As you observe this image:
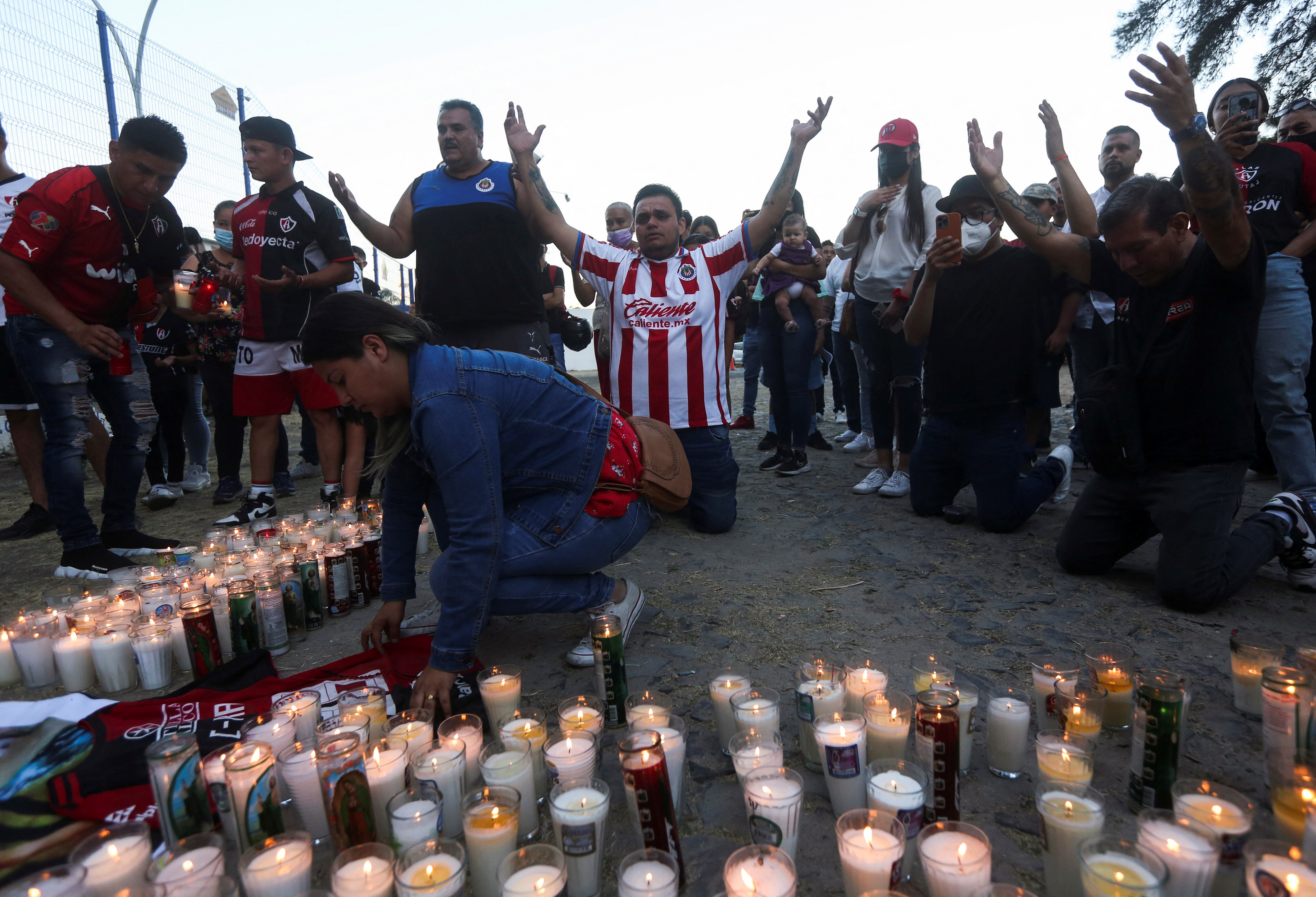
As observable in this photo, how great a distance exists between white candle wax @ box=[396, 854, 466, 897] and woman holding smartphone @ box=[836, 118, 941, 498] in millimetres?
4588

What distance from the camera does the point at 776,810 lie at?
1.69 meters

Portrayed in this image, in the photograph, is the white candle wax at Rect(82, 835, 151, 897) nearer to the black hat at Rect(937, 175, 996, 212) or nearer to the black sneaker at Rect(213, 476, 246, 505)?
the black hat at Rect(937, 175, 996, 212)

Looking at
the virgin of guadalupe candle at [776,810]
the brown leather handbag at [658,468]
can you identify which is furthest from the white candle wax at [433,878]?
the brown leather handbag at [658,468]

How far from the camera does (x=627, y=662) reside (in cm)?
296

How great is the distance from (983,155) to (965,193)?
52 centimetres

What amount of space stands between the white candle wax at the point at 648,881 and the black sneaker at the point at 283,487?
225 inches

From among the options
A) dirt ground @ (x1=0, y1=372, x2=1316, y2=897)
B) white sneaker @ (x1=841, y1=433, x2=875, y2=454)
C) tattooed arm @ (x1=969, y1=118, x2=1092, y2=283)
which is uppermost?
tattooed arm @ (x1=969, y1=118, x2=1092, y2=283)

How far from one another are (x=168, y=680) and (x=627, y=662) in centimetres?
→ 192

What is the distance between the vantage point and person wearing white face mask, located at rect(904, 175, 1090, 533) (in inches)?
177

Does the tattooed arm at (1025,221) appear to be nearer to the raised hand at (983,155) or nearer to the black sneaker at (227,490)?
the raised hand at (983,155)

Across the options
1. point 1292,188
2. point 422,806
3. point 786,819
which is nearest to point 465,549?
point 422,806

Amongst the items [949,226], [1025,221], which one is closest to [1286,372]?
[1025,221]

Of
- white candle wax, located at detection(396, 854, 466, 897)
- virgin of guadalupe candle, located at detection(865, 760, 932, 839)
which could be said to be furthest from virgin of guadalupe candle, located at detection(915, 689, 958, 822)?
white candle wax, located at detection(396, 854, 466, 897)

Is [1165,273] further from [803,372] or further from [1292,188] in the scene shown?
[803,372]
